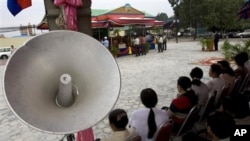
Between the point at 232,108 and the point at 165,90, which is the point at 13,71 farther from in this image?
the point at 165,90

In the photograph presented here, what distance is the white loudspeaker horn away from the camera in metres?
1.32

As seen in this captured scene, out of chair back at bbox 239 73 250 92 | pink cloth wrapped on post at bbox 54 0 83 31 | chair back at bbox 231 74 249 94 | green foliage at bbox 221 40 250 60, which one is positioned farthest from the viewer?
green foliage at bbox 221 40 250 60

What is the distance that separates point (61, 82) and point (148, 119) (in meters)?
1.42

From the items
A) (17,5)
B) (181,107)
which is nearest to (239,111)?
(181,107)

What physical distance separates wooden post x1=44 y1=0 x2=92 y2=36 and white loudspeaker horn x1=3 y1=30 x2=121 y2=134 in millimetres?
494

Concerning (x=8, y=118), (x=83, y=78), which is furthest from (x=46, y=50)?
(x=8, y=118)

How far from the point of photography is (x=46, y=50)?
1.44 metres

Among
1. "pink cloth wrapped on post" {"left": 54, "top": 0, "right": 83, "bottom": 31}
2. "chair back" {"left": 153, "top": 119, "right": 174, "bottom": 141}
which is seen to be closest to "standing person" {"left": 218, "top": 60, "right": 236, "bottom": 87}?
"chair back" {"left": 153, "top": 119, "right": 174, "bottom": 141}

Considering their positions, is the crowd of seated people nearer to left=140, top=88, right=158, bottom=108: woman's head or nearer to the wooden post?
left=140, top=88, right=158, bottom=108: woman's head

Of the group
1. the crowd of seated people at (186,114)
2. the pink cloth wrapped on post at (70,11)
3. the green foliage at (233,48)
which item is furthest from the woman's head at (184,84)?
the green foliage at (233,48)

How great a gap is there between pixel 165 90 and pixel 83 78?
5.31 m

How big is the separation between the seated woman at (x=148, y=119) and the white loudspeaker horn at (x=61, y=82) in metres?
1.17

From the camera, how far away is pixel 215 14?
3039cm

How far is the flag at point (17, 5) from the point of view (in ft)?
8.81
